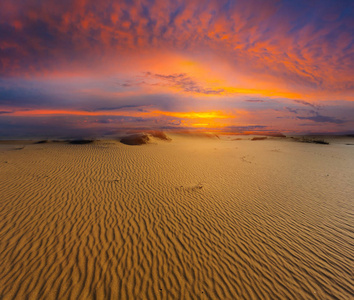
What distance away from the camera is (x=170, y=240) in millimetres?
5754

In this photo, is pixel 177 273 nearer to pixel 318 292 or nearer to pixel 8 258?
pixel 318 292

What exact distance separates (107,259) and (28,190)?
751cm

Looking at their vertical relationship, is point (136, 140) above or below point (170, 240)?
below

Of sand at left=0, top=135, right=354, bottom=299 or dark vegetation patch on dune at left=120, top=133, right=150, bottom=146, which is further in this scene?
dark vegetation patch on dune at left=120, top=133, right=150, bottom=146

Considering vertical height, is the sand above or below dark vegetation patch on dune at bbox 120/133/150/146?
above

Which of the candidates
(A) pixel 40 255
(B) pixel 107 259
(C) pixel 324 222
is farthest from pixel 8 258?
(C) pixel 324 222

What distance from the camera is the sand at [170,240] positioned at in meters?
4.15

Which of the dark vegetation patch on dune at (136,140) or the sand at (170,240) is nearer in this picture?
the sand at (170,240)

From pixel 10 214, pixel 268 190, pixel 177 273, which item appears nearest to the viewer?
pixel 177 273

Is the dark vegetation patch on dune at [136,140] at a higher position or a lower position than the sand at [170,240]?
lower

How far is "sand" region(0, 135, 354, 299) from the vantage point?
4152 millimetres

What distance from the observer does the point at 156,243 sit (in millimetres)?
→ 5578

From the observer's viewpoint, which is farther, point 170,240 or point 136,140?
point 136,140

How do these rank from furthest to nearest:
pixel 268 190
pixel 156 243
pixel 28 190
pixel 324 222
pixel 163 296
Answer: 1. pixel 268 190
2. pixel 28 190
3. pixel 324 222
4. pixel 156 243
5. pixel 163 296
